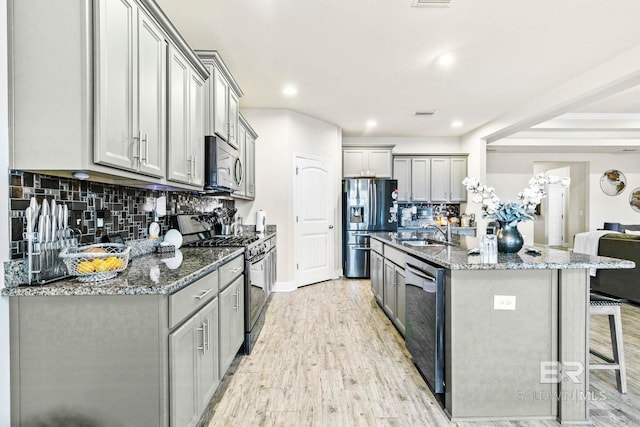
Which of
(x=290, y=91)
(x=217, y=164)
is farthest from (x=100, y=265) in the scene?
(x=290, y=91)

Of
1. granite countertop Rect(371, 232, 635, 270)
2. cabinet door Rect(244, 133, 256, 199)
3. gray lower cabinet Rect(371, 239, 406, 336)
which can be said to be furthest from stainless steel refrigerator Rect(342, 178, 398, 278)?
granite countertop Rect(371, 232, 635, 270)

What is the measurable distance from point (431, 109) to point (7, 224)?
5057 mm

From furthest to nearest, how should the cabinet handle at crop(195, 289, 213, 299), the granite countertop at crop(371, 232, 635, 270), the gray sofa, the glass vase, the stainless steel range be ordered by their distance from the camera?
1. the gray sofa
2. the stainless steel range
3. the glass vase
4. the granite countertop at crop(371, 232, 635, 270)
5. the cabinet handle at crop(195, 289, 213, 299)

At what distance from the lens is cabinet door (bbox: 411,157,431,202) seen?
22.4 ft

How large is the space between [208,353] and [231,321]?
0.47 meters

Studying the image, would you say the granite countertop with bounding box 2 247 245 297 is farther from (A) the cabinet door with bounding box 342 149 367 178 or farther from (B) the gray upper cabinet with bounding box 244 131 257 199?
(A) the cabinet door with bounding box 342 149 367 178

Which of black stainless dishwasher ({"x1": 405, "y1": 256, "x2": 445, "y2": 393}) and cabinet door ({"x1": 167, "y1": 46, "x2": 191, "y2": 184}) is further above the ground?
cabinet door ({"x1": 167, "y1": 46, "x2": 191, "y2": 184})

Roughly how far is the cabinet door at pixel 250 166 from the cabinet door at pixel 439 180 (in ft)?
12.1

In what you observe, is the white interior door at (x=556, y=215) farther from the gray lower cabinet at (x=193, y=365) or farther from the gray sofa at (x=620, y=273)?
the gray lower cabinet at (x=193, y=365)

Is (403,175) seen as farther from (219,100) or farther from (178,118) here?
(178,118)

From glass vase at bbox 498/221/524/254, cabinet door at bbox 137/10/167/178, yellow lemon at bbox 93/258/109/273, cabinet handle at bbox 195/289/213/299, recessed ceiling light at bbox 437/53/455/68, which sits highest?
recessed ceiling light at bbox 437/53/455/68

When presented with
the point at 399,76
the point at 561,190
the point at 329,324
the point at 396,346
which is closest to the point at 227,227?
the point at 329,324

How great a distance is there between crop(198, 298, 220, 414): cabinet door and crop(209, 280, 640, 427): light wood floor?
212 millimetres

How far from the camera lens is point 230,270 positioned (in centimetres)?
237
